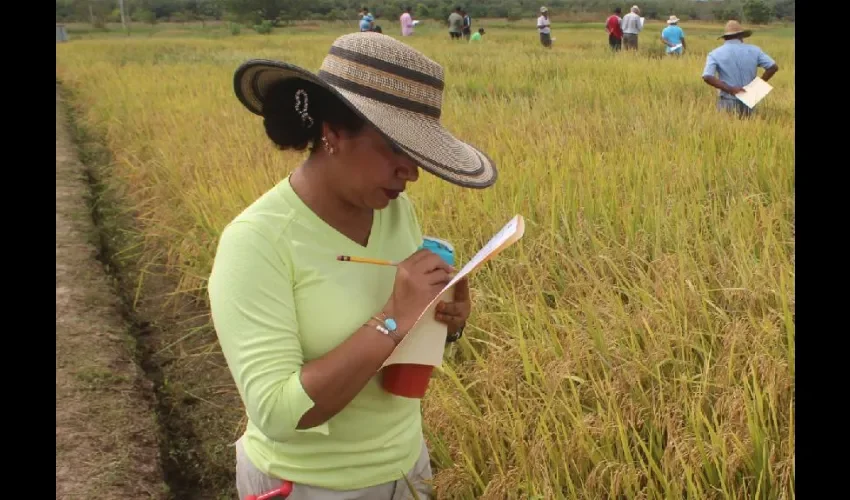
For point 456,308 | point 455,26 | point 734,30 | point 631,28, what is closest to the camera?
point 456,308

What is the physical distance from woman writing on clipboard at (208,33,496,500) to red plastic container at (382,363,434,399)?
1.6 inches

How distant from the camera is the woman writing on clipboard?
0.97m

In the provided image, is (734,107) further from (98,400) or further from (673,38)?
(673,38)

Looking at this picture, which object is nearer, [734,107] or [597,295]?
[597,295]

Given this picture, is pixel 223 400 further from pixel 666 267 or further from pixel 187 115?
pixel 187 115

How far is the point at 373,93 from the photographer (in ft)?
3.41

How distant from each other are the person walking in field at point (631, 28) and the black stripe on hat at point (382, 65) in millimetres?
11502

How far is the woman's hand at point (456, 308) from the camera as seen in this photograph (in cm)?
112

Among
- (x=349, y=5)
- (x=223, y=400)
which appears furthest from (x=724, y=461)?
(x=349, y=5)

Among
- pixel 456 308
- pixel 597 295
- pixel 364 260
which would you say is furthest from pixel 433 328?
pixel 597 295

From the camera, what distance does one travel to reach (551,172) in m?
3.06

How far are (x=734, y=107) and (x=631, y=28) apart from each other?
777 cm

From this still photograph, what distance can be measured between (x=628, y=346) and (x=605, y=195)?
45.2 inches
